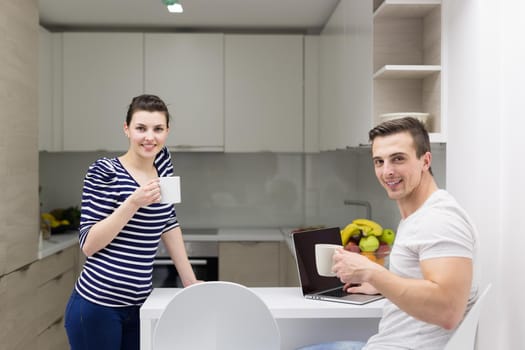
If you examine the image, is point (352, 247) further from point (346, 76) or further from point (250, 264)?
point (250, 264)

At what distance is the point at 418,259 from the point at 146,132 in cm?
110

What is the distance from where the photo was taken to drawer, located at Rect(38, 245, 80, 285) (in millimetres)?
3461

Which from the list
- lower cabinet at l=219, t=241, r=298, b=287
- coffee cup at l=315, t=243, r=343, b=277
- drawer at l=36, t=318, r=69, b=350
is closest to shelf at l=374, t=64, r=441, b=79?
coffee cup at l=315, t=243, r=343, b=277

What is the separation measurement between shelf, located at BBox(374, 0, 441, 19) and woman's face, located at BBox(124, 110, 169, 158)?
1050 mm

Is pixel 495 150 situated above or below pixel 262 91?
below

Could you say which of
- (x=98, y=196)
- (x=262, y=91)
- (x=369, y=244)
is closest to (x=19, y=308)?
(x=98, y=196)

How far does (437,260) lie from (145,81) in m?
3.42

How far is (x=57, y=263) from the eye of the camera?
371 centimetres

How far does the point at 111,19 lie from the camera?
431cm

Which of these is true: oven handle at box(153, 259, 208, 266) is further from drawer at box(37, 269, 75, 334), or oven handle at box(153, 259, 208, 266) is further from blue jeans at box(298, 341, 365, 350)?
blue jeans at box(298, 341, 365, 350)

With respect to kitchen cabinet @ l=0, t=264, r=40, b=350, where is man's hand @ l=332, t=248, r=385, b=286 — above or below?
above

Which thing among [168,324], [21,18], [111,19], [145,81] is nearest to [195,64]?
[145,81]

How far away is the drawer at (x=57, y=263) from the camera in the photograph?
11.4 feet

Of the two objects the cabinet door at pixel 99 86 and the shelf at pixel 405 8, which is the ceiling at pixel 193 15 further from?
the shelf at pixel 405 8
